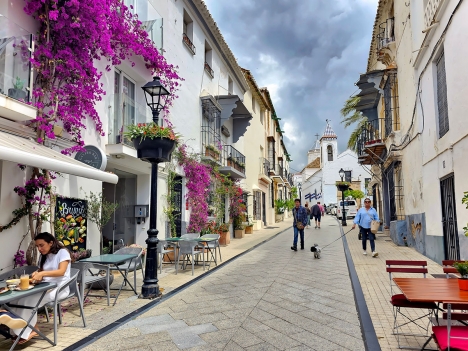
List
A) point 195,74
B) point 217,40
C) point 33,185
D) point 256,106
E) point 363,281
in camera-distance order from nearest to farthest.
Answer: point 33,185, point 363,281, point 195,74, point 217,40, point 256,106

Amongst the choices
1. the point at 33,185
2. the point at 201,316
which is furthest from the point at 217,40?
the point at 201,316

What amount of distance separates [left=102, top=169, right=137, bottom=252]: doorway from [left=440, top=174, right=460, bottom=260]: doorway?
8.37m

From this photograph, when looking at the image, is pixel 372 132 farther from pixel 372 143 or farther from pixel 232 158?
A: pixel 232 158

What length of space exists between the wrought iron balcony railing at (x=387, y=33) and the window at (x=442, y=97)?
6126 millimetres

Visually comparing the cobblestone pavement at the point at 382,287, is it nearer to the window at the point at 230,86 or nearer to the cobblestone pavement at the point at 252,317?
the cobblestone pavement at the point at 252,317

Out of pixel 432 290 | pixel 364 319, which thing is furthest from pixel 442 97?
pixel 432 290

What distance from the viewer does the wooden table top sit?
3.14 metres

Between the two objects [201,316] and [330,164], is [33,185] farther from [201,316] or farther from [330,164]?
[330,164]

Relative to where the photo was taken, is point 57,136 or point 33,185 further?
point 57,136

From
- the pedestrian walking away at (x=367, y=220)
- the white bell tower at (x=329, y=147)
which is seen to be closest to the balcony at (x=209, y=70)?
the pedestrian walking away at (x=367, y=220)

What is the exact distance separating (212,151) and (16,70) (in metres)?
10.0

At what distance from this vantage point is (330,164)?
5566cm

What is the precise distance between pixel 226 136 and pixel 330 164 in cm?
3962

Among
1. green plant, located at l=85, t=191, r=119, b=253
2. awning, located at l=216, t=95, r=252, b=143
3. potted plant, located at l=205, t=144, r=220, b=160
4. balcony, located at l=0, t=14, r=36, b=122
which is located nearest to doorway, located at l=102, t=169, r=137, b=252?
green plant, located at l=85, t=191, r=119, b=253
